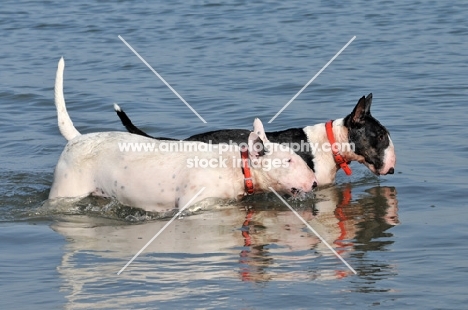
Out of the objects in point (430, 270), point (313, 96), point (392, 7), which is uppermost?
point (392, 7)

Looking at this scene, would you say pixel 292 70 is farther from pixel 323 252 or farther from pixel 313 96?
pixel 323 252

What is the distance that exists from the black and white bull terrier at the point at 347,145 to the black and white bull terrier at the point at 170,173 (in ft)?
3.26

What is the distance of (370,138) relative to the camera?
410 inches


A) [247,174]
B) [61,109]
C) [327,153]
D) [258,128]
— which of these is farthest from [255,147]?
[61,109]

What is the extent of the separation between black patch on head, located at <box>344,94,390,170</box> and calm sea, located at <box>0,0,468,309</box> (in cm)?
46

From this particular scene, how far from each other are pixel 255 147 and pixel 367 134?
1696 millimetres

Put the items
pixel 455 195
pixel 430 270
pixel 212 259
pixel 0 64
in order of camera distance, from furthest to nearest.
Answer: pixel 0 64
pixel 455 195
pixel 212 259
pixel 430 270

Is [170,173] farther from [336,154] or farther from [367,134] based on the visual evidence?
[367,134]

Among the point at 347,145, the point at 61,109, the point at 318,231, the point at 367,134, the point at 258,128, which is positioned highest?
the point at 61,109

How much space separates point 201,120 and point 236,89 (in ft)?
6.15

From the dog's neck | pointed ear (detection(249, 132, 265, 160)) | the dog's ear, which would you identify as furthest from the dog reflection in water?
the dog's ear

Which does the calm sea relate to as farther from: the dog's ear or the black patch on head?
the dog's ear

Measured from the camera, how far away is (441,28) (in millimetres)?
19828

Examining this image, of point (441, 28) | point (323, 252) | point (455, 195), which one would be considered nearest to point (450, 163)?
point (455, 195)
